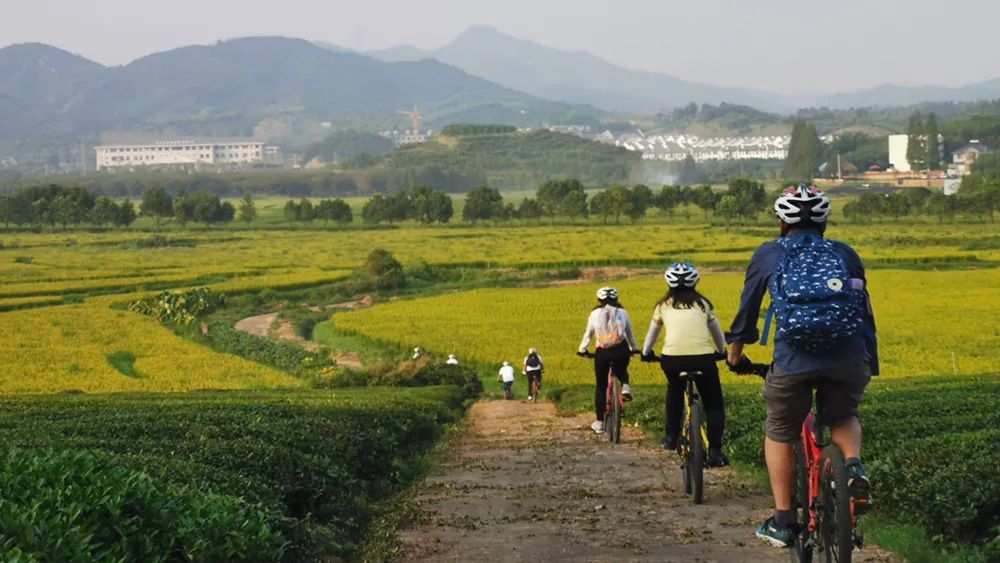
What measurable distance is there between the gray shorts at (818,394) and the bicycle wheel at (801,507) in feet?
0.60

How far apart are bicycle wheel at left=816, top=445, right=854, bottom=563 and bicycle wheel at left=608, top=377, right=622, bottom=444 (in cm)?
846

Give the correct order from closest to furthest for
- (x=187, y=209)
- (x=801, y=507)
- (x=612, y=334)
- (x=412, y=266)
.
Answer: (x=801, y=507) → (x=612, y=334) → (x=412, y=266) → (x=187, y=209)

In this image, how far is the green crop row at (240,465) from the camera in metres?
6.96

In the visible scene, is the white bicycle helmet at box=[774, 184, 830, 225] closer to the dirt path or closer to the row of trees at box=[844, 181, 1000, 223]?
the dirt path

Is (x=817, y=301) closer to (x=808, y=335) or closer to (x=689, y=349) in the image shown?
(x=808, y=335)

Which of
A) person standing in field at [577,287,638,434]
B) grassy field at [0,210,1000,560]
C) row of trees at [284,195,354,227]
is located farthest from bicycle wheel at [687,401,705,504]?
row of trees at [284,195,354,227]

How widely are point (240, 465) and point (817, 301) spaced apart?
4.95m

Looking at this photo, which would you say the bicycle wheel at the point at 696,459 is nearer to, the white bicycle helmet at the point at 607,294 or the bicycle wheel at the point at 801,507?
the bicycle wheel at the point at 801,507

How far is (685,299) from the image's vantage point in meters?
12.6

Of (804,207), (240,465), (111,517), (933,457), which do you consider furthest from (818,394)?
(240,465)

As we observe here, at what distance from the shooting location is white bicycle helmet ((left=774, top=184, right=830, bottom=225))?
26.0ft

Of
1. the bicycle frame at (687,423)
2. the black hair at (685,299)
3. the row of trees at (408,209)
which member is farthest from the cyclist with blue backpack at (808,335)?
the row of trees at (408,209)

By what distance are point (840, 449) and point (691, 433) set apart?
13.7ft

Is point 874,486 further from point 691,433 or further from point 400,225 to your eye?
point 400,225
